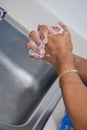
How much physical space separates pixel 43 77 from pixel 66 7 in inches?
15.5

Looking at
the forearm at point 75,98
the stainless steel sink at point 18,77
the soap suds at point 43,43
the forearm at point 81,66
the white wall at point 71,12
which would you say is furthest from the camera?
the white wall at point 71,12

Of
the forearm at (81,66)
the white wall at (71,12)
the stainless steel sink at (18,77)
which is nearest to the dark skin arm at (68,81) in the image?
the forearm at (81,66)

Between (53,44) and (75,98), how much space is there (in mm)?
162

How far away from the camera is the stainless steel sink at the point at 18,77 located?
1.02m

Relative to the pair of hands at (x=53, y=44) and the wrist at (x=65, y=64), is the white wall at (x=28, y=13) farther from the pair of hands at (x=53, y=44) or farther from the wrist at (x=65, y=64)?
the wrist at (x=65, y=64)

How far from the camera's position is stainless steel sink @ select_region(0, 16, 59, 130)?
1.02 m

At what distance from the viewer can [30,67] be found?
1.10m

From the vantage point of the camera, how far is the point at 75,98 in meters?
0.49

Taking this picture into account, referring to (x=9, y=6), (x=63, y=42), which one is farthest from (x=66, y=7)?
(x=63, y=42)

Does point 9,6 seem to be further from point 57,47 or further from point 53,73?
point 57,47

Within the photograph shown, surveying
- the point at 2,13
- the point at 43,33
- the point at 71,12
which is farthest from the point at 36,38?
the point at 71,12

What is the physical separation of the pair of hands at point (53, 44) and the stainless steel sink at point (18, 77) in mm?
400

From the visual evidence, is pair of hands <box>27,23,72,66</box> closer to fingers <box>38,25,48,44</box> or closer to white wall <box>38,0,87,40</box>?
fingers <box>38,25,48,44</box>

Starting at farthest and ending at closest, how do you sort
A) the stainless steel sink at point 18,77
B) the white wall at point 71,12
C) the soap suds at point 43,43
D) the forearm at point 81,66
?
the white wall at point 71,12, the stainless steel sink at point 18,77, the forearm at point 81,66, the soap suds at point 43,43
